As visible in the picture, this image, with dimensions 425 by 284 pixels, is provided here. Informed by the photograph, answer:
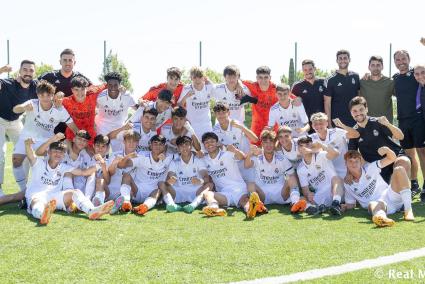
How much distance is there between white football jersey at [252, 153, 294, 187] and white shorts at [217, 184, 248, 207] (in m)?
0.32

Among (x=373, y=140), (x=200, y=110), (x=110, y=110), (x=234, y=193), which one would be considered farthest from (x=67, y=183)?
(x=373, y=140)

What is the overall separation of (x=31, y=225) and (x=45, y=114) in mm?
2108

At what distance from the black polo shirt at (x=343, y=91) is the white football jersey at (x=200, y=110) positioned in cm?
192

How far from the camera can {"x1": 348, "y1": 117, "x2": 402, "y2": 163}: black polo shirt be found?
246 inches

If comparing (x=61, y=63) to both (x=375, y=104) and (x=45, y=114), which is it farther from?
(x=375, y=104)

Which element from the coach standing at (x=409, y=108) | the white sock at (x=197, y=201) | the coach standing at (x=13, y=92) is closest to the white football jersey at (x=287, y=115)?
the coach standing at (x=409, y=108)

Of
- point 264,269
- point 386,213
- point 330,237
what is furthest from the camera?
point 386,213

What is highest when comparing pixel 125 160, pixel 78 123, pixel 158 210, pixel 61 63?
pixel 61 63

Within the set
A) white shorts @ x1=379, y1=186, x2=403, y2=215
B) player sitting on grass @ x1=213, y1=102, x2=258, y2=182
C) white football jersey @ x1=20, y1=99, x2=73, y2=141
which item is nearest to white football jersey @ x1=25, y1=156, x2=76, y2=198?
white football jersey @ x1=20, y1=99, x2=73, y2=141

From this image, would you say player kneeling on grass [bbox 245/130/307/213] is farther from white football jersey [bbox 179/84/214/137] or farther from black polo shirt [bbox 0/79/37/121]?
black polo shirt [bbox 0/79/37/121]

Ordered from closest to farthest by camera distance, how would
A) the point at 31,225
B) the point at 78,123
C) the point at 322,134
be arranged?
the point at 31,225 → the point at 322,134 → the point at 78,123

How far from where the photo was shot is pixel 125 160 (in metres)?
6.66

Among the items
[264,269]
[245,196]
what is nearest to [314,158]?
[245,196]

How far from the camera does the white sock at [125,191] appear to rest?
20.4 ft
